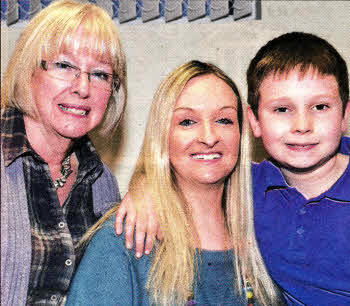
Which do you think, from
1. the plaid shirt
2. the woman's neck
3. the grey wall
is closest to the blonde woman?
the plaid shirt

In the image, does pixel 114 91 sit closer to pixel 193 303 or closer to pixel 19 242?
pixel 19 242

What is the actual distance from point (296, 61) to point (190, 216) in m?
0.60

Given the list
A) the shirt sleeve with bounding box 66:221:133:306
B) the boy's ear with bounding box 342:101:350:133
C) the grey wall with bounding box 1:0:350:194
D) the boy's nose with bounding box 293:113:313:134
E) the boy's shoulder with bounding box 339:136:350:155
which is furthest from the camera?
the grey wall with bounding box 1:0:350:194

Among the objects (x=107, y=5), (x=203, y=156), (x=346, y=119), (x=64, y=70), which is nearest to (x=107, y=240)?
(x=203, y=156)

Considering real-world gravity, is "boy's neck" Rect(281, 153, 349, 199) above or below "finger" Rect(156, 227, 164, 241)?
above

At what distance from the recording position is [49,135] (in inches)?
63.1

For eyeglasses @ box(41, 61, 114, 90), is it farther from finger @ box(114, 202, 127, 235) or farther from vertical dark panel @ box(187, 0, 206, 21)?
vertical dark panel @ box(187, 0, 206, 21)

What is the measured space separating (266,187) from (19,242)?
0.84 meters

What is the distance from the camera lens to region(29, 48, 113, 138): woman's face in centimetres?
150

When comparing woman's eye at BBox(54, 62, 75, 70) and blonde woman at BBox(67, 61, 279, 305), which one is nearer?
blonde woman at BBox(67, 61, 279, 305)

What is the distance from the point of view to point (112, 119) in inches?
72.7

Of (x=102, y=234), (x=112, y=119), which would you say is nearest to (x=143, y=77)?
(x=112, y=119)

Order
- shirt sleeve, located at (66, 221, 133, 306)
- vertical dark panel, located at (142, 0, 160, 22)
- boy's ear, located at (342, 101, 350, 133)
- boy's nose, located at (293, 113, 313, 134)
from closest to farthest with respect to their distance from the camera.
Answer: shirt sleeve, located at (66, 221, 133, 306), boy's nose, located at (293, 113, 313, 134), boy's ear, located at (342, 101, 350, 133), vertical dark panel, located at (142, 0, 160, 22)

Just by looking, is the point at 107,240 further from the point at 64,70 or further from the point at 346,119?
the point at 346,119
